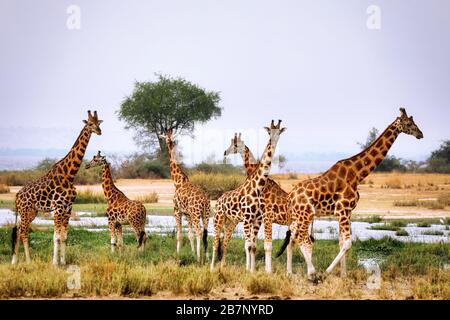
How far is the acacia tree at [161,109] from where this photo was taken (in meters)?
41.8

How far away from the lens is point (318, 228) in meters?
20.6

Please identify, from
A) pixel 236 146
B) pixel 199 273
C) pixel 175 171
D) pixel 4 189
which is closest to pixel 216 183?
pixel 4 189

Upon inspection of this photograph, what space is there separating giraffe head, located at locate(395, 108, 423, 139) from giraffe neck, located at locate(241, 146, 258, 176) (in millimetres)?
2500

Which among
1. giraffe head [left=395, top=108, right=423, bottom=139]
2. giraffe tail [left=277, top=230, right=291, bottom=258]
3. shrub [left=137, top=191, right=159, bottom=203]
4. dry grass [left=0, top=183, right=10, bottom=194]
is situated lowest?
giraffe tail [left=277, top=230, right=291, bottom=258]

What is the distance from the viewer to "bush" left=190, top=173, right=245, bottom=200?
1109 inches

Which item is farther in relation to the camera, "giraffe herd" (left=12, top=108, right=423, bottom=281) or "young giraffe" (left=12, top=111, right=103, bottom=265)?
"young giraffe" (left=12, top=111, right=103, bottom=265)

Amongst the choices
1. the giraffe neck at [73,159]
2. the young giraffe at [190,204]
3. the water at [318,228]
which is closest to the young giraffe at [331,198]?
the young giraffe at [190,204]

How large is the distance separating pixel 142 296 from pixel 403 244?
6.86m

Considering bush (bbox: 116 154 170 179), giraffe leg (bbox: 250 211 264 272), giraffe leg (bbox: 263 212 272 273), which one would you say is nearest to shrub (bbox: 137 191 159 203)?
bush (bbox: 116 154 170 179)

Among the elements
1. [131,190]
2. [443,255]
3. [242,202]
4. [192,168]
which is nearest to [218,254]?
[242,202]

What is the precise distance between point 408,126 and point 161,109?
29366 mm

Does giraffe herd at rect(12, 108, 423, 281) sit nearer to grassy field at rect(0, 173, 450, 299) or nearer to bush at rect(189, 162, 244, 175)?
grassy field at rect(0, 173, 450, 299)

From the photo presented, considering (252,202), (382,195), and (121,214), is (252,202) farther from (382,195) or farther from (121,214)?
(382,195)
